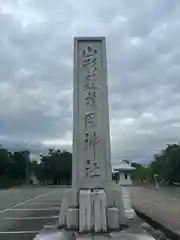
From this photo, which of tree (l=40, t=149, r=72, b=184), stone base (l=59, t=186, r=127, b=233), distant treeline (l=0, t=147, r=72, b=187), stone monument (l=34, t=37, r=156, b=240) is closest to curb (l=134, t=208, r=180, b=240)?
stone monument (l=34, t=37, r=156, b=240)

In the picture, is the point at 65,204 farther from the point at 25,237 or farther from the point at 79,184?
the point at 25,237

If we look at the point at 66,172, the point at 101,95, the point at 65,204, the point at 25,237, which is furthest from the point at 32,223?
the point at 66,172

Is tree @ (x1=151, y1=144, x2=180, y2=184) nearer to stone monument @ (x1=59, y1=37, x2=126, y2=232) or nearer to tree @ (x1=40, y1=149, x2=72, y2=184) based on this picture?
tree @ (x1=40, y1=149, x2=72, y2=184)

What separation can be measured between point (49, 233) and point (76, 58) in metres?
4.71

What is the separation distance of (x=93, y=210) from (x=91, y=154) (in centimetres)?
151

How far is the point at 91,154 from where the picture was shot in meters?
12.3

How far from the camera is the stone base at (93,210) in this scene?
11.5 meters

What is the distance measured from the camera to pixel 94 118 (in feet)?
41.0

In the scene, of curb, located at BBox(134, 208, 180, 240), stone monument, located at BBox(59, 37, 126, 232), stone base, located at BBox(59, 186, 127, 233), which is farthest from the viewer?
curb, located at BBox(134, 208, 180, 240)

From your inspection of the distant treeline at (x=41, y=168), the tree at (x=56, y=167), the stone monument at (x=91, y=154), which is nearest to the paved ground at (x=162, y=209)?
the stone monument at (x=91, y=154)

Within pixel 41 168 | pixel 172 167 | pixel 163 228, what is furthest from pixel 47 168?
pixel 163 228

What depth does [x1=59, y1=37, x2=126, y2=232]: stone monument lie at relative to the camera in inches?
466

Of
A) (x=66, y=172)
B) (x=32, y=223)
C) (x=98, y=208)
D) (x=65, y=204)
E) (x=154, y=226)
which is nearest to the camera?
(x=98, y=208)

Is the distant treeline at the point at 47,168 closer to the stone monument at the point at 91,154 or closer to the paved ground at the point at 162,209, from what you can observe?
the paved ground at the point at 162,209
